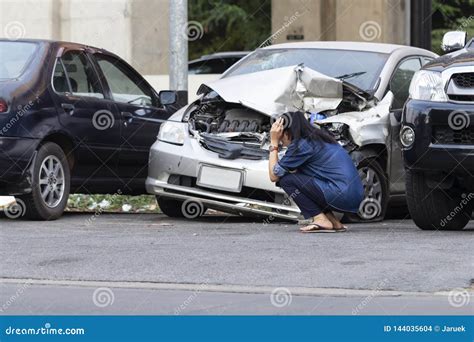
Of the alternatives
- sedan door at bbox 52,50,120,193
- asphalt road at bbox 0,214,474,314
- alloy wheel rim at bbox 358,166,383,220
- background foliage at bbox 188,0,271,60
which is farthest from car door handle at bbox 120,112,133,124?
background foliage at bbox 188,0,271,60

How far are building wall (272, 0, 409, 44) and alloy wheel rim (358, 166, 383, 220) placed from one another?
9.67 metres

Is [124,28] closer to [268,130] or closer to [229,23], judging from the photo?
[229,23]

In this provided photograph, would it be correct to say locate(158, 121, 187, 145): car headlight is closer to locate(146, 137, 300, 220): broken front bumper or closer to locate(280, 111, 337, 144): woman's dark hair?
locate(146, 137, 300, 220): broken front bumper

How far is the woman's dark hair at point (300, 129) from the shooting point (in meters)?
10.3

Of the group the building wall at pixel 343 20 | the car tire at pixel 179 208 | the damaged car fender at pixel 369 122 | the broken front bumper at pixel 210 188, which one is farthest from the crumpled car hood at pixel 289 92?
the building wall at pixel 343 20

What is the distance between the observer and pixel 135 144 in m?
12.5

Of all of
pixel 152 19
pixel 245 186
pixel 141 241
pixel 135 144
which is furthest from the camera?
pixel 152 19

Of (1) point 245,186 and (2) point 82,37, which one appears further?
(2) point 82,37

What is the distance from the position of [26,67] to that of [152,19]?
8.55m

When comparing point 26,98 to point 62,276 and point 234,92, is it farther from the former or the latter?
point 62,276

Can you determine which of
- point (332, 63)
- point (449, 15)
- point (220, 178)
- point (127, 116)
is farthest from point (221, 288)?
point (449, 15)

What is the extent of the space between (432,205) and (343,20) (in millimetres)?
11525

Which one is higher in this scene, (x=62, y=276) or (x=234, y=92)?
(x=234, y=92)
